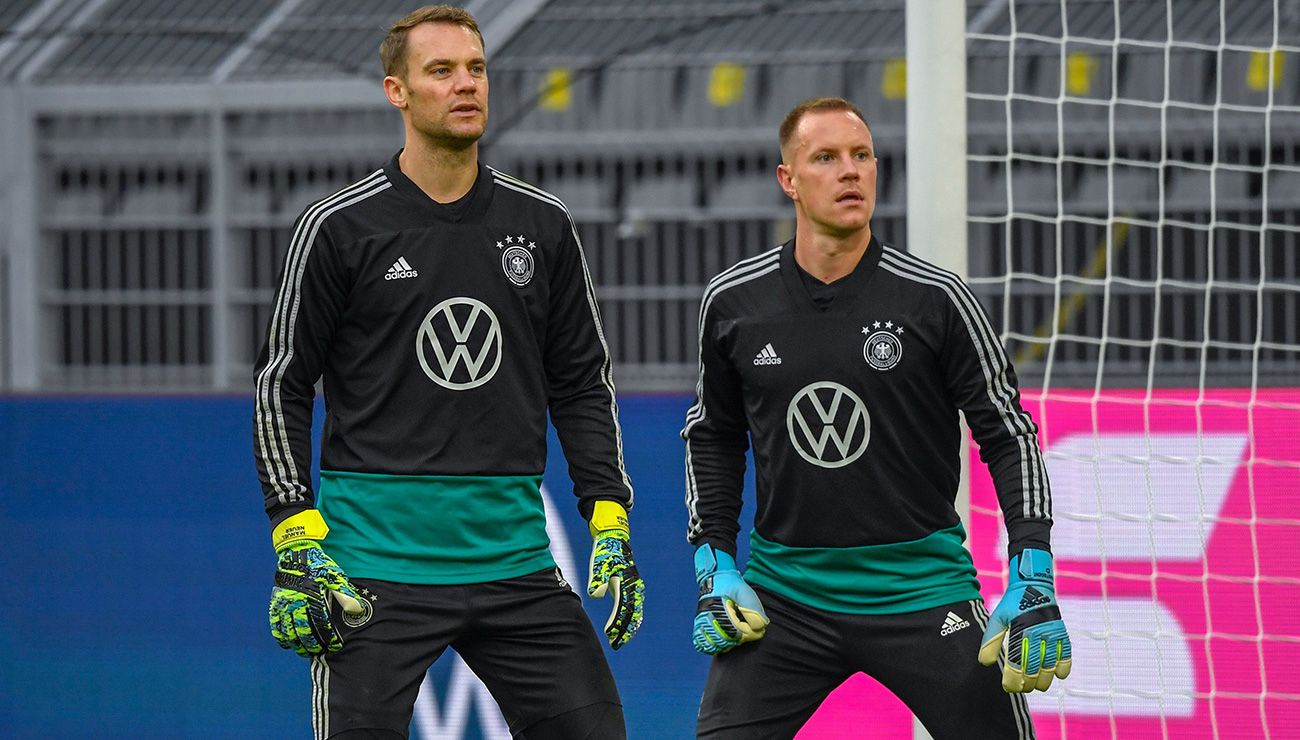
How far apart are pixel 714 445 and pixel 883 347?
1.63ft

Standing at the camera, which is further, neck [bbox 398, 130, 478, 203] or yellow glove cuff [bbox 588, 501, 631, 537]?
yellow glove cuff [bbox 588, 501, 631, 537]

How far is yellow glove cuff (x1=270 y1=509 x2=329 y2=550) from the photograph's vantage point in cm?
379

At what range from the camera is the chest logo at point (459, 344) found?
12.8 ft

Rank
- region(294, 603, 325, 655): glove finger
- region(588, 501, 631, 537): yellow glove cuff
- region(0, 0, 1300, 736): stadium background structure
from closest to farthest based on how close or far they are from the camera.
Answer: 1. region(294, 603, 325, 655): glove finger
2. region(588, 501, 631, 537): yellow glove cuff
3. region(0, 0, 1300, 736): stadium background structure

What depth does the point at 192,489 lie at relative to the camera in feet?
→ 19.3

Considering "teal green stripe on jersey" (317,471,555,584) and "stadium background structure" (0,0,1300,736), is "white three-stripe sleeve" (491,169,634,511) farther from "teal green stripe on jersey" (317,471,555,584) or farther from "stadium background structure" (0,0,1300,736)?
"stadium background structure" (0,0,1300,736)

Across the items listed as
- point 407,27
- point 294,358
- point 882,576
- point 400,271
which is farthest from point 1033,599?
point 407,27

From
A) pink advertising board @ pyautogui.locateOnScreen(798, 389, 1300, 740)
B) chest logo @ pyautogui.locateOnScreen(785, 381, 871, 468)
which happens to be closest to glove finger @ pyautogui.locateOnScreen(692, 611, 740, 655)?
chest logo @ pyautogui.locateOnScreen(785, 381, 871, 468)

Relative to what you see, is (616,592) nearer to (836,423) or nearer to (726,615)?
(726,615)

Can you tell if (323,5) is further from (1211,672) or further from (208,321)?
(1211,672)

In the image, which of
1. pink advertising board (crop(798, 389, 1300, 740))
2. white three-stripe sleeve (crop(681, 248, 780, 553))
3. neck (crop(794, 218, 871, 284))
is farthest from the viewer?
pink advertising board (crop(798, 389, 1300, 740))

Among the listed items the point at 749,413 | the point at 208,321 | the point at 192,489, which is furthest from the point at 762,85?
the point at 749,413

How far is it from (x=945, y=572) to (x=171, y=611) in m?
2.75

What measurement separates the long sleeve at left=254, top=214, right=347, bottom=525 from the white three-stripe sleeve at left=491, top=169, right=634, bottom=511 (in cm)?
44
